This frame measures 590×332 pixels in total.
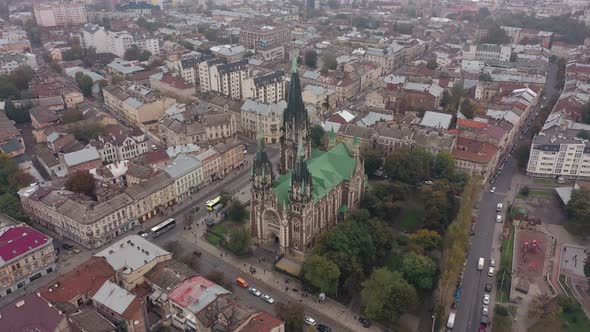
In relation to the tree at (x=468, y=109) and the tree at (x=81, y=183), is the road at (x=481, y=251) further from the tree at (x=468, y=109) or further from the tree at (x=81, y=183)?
the tree at (x=81, y=183)

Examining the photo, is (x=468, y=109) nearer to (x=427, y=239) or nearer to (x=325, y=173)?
(x=427, y=239)

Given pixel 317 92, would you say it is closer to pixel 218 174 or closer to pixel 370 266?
pixel 218 174

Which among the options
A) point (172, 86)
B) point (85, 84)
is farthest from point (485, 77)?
point (85, 84)

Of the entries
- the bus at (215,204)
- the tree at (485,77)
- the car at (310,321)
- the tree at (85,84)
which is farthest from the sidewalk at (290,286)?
the tree at (485,77)

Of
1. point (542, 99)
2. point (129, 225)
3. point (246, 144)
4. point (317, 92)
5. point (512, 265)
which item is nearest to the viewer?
point (512, 265)

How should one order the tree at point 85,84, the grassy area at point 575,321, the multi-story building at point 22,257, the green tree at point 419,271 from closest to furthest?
1. the grassy area at point 575,321
2. the green tree at point 419,271
3. the multi-story building at point 22,257
4. the tree at point 85,84

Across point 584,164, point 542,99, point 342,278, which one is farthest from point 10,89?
point 542,99

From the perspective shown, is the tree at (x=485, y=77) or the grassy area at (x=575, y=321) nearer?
the grassy area at (x=575, y=321)
